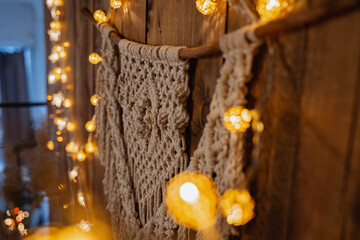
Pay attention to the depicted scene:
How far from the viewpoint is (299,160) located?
51 cm

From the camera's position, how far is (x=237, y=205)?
1.86 feet

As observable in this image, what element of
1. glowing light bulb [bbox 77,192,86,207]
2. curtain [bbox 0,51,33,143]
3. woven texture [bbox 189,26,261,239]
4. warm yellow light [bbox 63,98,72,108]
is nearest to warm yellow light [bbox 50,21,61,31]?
warm yellow light [bbox 63,98,72,108]

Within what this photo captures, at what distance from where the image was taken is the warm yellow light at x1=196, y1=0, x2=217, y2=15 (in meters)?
0.65

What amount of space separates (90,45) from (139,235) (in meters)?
0.86

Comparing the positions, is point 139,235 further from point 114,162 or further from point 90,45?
point 90,45

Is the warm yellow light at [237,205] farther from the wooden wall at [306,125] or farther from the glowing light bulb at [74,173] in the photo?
the glowing light bulb at [74,173]

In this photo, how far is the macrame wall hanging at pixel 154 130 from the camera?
57 centimetres

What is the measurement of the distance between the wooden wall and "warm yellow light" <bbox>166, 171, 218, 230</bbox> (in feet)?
0.28

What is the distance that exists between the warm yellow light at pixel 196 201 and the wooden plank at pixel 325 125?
19 centimetres

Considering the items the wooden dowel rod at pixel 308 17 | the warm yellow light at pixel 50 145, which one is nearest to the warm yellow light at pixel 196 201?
the wooden dowel rod at pixel 308 17

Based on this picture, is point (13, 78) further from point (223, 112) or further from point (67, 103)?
point (223, 112)

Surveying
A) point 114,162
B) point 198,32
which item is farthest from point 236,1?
point 114,162

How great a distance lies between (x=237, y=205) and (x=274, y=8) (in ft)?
1.16

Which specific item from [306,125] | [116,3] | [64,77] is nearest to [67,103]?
[64,77]
